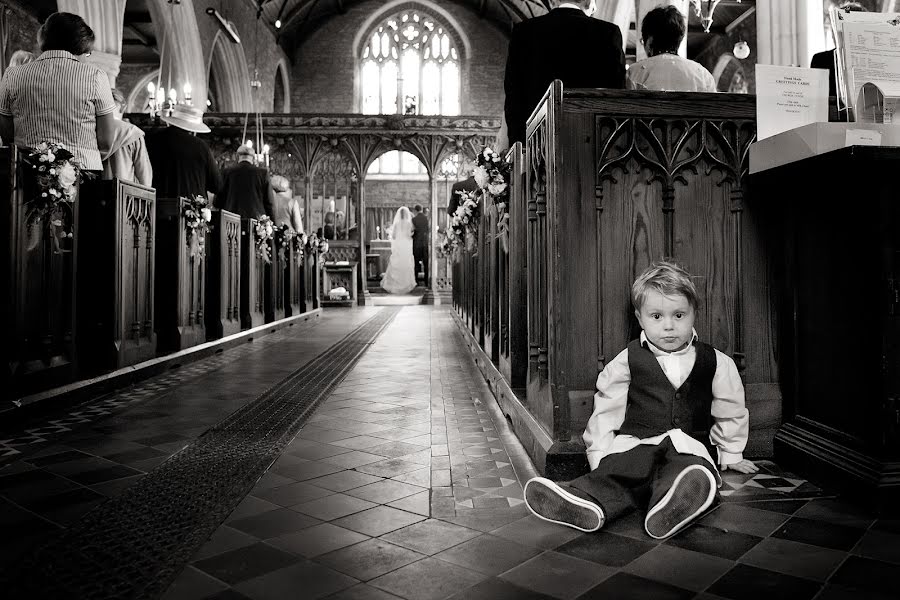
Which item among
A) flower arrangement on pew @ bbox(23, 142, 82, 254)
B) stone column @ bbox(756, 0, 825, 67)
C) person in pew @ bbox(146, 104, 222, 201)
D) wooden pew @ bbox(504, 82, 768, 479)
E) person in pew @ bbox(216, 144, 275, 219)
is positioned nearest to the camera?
wooden pew @ bbox(504, 82, 768, 479)

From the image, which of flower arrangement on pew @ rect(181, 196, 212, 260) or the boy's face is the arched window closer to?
flower arrangement on pew @ rect(181, 196, 212, 260)

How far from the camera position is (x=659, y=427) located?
1695 millimetres

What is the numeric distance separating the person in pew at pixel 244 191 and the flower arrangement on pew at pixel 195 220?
78.9 inches

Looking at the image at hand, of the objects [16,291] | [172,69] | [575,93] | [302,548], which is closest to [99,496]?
[302,548]

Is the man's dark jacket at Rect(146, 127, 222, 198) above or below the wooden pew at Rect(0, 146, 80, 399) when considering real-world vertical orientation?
above

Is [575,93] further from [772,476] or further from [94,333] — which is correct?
[94,333]

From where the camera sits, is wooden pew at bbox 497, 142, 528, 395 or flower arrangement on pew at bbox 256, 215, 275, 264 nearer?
wooden pew at bbox 497, 142, 528, 395

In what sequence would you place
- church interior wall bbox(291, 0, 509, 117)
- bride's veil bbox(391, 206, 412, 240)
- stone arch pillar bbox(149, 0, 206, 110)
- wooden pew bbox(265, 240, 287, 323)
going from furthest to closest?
church interior wall bbox(291, 0, 509, 117) → bride's veil bbox(391, 206, 412, 240) → stone arch pillar bbox(149, 0, 206, 110) → wooden pew bbox(265, 240, 287, 323)

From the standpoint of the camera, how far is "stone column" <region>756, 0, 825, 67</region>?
16.8 ft

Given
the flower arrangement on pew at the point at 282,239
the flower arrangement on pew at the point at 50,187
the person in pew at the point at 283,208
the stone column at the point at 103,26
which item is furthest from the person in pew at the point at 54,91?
the stone column at the point at 103,26

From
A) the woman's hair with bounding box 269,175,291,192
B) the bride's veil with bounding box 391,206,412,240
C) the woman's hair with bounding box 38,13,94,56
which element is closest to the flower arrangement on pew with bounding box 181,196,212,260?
the woman's hair with bounding box 38,13,94,56

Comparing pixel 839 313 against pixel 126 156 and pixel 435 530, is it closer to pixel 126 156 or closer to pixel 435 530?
pixel 435 530

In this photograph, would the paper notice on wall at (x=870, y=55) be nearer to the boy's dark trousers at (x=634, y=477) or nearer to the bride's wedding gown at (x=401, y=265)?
the boy's dark trousers at (x=634, y=477)

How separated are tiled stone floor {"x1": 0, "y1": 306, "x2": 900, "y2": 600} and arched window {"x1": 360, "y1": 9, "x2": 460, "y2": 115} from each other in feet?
60.1
